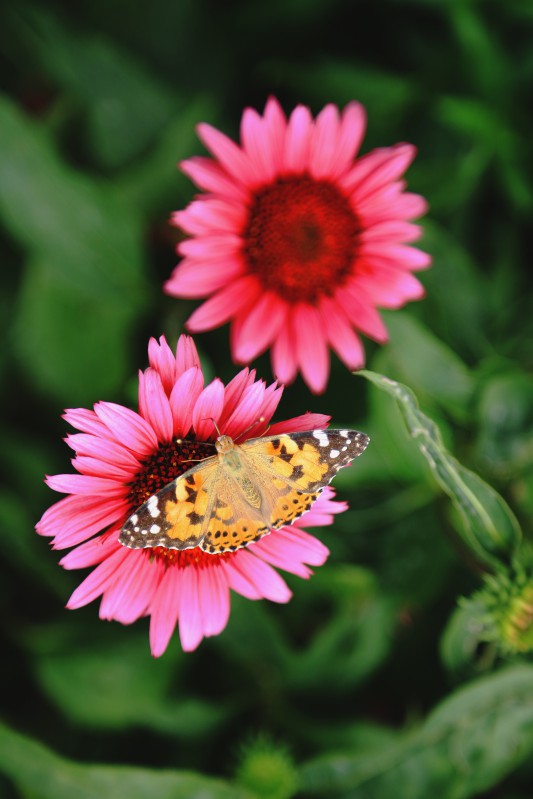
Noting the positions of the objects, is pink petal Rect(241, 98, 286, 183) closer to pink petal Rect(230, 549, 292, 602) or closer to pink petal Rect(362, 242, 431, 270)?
pink petal Rect(362, 242, 431, 270)

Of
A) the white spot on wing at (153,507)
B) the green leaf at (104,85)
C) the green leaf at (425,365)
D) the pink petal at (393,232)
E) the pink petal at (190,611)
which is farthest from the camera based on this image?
the green leaf at (104,85)

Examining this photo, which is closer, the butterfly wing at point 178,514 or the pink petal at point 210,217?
the butterfly wing at point 178,514

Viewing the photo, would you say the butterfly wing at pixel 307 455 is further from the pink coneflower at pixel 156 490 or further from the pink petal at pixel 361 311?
the pink petal at pixel 361 311

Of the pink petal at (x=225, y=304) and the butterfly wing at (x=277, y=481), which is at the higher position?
the pink petal at (x=225, y=304)

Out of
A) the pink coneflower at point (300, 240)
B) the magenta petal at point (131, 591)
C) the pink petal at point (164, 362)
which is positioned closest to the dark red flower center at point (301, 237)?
the pink coneflower at point (300, 240)

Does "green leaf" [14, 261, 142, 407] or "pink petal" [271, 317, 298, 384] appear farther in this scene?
"green leaf" [14, 261, 142, 407]

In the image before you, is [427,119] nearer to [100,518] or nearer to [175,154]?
[175,154]

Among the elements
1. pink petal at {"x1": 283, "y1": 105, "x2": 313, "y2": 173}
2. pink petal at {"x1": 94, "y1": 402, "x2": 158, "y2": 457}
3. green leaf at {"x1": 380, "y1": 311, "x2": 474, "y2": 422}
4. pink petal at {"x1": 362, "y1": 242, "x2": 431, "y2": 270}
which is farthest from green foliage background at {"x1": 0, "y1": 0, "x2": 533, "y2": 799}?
pink petal at {"x1": 94, "y1": 402, "x2": 158, "y2": 457}
